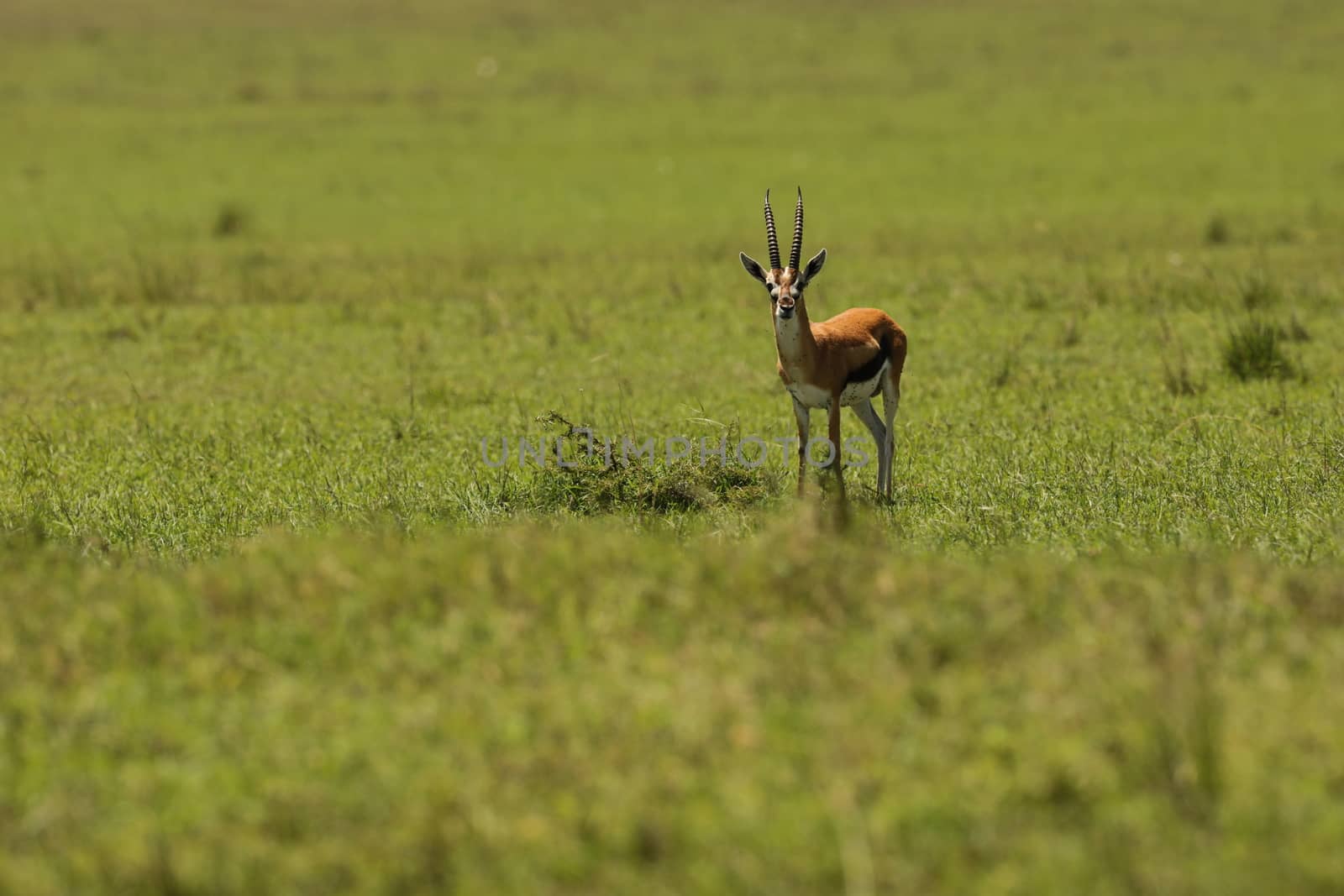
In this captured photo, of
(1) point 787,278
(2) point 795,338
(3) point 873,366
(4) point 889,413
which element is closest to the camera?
(1) point 787,278

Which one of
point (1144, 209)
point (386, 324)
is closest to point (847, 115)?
point (1144, 209)

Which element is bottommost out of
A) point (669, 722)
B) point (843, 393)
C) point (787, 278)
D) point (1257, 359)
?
point (669, 722)

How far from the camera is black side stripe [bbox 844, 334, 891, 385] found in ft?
34.4

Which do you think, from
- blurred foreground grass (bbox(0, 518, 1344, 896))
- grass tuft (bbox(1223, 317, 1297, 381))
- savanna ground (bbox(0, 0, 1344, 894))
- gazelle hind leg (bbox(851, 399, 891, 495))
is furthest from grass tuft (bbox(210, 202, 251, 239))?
blurred foreground grass (bbox(0, 518, 1344, 896))

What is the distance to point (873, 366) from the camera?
422 inches

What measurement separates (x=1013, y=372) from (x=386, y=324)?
25.6 ft

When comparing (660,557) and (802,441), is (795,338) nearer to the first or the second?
(802,441)

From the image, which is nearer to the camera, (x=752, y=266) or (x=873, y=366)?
(x=752, y=266)

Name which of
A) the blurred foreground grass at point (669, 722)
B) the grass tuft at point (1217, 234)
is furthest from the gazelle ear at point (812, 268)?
the grass tuft at point (1217, 234)

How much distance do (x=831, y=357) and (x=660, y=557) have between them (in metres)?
3.60

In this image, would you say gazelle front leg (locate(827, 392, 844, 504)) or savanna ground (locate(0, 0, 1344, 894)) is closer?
savanna ground (locate(0, 0, 1344, 894))

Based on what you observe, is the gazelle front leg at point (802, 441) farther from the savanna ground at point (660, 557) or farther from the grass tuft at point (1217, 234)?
the grass tuft at point (1217, 234)

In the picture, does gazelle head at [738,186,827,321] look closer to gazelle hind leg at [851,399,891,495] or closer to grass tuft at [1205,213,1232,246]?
gazelle hind leg at [851,399,891,495]

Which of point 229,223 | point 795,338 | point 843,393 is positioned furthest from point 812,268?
point 229,223
